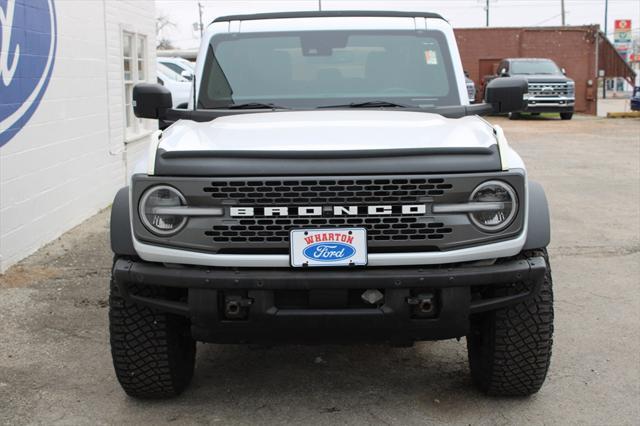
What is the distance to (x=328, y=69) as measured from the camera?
4.93 metres

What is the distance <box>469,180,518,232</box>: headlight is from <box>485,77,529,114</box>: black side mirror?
143 centimetres

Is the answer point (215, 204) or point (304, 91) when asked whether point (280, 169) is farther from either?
point (304, 91)

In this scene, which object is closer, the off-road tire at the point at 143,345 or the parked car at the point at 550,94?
the off-road tire at the point at 143,345

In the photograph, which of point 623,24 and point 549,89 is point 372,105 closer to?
point 549,89

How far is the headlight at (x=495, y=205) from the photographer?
348 cm

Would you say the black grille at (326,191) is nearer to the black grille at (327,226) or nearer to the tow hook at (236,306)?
the black grille at (327,226)

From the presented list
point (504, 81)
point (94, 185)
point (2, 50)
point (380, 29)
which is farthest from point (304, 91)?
point (94, 185)

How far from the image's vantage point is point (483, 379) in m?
4.04

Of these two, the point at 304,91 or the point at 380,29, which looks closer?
the point at 304,91

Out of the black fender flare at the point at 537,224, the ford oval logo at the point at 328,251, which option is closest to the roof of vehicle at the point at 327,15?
the black fender flare at the point at 537,224

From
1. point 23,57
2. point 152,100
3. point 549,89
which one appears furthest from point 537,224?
point 549,89

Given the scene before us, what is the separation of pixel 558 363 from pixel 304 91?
2.08 metres

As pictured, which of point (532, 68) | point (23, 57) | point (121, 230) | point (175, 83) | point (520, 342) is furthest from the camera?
point (532, 68)

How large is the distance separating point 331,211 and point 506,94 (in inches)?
74.6
